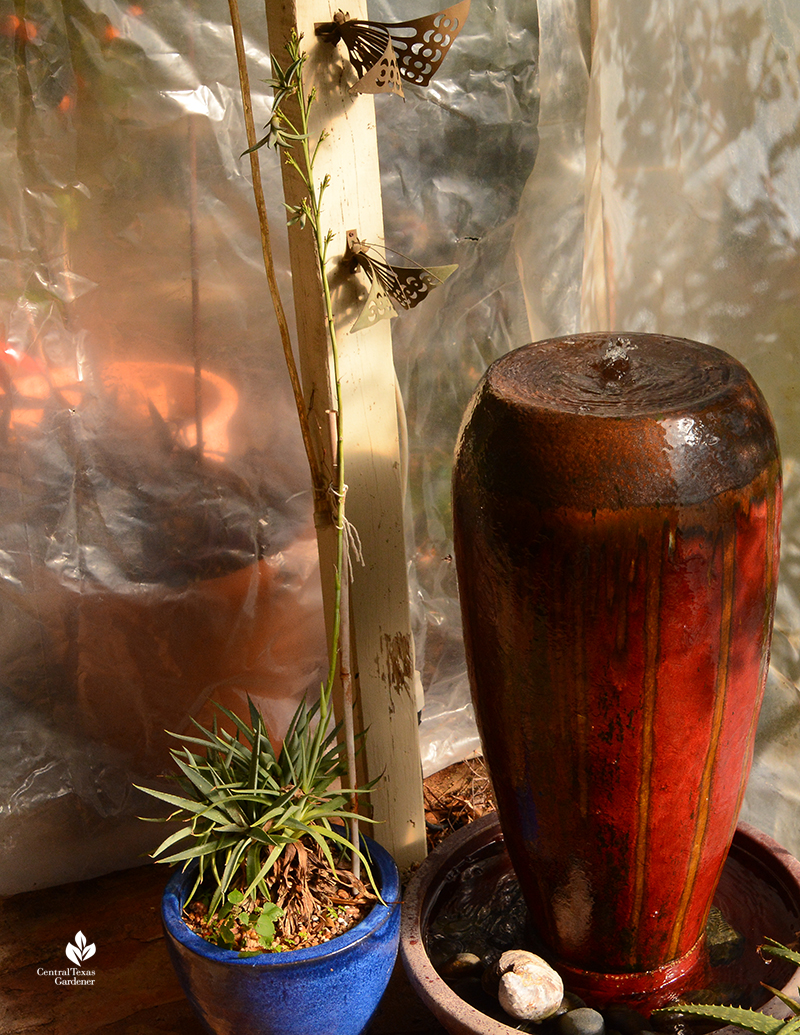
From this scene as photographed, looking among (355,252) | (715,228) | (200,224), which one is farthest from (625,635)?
(200,224)

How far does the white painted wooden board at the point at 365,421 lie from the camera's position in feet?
4.76

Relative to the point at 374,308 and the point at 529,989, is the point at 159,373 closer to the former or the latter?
the point at 374,308

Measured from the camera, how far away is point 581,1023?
1.35m

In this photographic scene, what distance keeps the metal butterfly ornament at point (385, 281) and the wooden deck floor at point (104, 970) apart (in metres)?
1.21

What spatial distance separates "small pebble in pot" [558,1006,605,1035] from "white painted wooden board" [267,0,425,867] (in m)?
0.51

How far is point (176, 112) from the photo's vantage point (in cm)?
165

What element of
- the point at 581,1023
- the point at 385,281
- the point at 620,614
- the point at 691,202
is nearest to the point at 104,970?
the point at 581,1023

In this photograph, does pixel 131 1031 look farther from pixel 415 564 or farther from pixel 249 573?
pixel 415 564

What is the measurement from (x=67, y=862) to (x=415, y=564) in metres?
0.96

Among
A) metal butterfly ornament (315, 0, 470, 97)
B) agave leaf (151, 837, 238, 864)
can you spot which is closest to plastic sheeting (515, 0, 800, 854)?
metal butterfly ornament (315, 0, 470, 97)

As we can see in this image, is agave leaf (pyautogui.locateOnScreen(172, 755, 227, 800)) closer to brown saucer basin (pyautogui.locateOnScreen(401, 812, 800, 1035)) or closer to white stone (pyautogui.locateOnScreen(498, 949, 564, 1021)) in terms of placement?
brown saucer basin (pyautogui.locateOnScreen(401, 812, 800, 1035))

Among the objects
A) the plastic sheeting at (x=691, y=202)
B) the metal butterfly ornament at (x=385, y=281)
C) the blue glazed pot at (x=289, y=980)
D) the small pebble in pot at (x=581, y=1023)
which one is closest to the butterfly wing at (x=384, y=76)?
the metal butterfly ornament at (x=385, y=281)

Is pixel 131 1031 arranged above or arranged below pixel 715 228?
below

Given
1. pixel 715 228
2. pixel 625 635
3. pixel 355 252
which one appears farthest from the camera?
pixel 715 228
